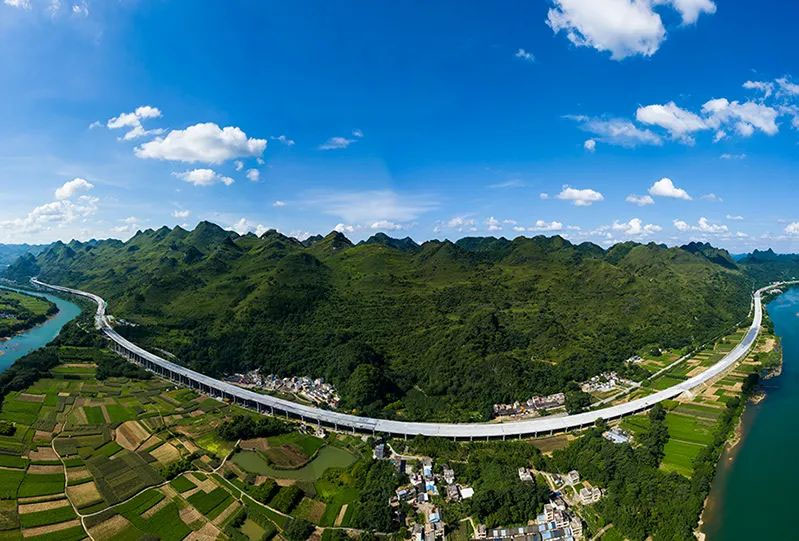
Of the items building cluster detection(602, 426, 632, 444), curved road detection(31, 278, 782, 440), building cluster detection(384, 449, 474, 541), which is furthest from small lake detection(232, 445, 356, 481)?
building cluster detection(602, 426, 632, 444)

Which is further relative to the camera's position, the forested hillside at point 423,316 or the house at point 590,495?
the forested hillside at point 423,316

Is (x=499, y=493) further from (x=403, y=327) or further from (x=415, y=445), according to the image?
(x=403, y=327)

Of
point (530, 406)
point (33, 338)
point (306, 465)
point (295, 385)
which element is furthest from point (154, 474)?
point (33, 338)

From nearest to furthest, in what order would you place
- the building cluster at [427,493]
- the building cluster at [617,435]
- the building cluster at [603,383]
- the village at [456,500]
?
the village at [456,500]
the building cluster at [427,493]
the building cluster at [617,435]
the building cluster at [603,383]

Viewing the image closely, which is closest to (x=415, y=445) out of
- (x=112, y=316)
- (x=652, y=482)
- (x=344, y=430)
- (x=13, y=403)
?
(x=344, y=430)

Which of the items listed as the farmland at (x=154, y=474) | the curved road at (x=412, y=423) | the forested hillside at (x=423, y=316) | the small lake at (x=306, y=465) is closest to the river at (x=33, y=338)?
the forested hillside at (x=423, y=316)

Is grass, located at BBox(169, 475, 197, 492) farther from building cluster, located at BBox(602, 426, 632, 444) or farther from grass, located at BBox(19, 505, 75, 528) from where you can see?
building cluster, located at BBox(602, 426, 632, 444)

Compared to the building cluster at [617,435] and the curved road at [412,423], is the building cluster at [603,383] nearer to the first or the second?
the curved road at [412,423]
